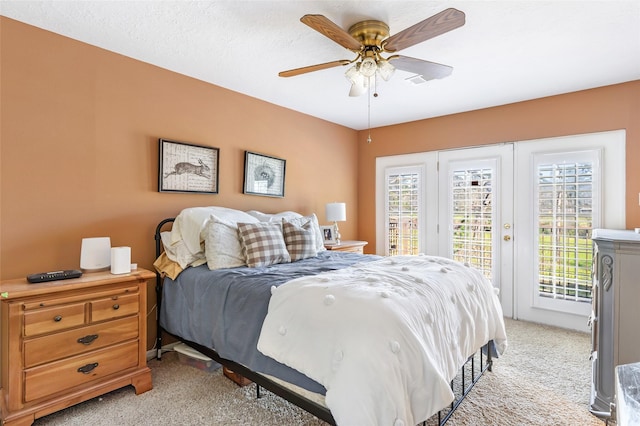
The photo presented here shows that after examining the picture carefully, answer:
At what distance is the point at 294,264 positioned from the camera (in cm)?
270

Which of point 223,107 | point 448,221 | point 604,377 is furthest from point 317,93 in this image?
point 604,377

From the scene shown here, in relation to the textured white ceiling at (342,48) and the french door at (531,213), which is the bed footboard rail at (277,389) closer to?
the textured white ceiling at (342,48)

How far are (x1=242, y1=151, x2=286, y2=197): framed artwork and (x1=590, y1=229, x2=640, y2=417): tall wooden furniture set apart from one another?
3037 millimetres

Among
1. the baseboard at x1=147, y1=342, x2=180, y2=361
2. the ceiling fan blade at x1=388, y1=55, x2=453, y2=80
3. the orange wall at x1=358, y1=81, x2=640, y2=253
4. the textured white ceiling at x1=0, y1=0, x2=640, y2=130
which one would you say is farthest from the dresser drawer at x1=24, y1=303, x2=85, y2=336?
the orange wall at x1=358, y1=81, x2=640, y2=253

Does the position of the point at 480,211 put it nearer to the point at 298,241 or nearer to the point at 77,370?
the point at 298,241

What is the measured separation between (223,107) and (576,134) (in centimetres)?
382

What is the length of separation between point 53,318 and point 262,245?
139 centimetres

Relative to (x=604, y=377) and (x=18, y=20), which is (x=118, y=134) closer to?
(x=18, y=20)

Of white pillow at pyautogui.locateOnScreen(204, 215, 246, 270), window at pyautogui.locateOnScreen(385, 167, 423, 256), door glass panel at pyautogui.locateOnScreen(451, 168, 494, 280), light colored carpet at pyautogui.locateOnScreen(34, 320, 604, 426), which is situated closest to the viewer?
light colored carpet at pyautogui.locateOnScreen(34, 320, 604, 426)

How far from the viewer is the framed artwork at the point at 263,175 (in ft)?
12.0

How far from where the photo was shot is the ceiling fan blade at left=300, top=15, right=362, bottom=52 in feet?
5.78

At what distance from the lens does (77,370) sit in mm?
2021

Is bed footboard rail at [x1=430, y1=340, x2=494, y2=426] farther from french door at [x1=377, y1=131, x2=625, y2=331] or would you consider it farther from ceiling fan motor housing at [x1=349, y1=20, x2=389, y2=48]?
ceiling fan motor housing at [x1=349, y1=20, x2=389, y2=48]

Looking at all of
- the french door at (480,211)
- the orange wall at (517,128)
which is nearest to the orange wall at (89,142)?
the orange wall at (517,128)
